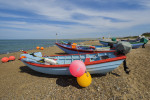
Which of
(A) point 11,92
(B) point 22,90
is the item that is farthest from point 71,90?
(A) point 11,92

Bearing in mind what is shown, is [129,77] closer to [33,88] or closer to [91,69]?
[91,69]

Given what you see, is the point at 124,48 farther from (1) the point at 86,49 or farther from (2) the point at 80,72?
(1) the point at 86,49

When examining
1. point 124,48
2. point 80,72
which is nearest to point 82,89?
point 80,72

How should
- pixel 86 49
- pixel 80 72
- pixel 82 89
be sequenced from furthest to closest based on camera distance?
pixel 86 49, pixel 82 89, pixel 80 72

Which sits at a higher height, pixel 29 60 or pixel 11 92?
pixel 29 60

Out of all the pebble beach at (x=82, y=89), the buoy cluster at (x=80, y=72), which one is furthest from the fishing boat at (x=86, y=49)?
the buoy cluster at (x=80, y=72)

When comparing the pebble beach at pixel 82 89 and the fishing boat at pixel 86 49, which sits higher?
the fishing boat at pixel 86 49

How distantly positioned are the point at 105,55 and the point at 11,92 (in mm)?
7283

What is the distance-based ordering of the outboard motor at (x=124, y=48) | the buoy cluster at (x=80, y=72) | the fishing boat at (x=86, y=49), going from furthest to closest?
1. the fishing boat at (x=86, y=49)
2. the outboard motor at (x=124, y=48)
3. the buoy cluster at (x=80, y=72)

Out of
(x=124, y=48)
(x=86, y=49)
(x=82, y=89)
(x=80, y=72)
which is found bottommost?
(x=82, y=89)

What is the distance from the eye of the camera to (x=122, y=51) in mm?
5965

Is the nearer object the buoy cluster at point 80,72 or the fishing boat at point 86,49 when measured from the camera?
the buoy cluster at point 80,72

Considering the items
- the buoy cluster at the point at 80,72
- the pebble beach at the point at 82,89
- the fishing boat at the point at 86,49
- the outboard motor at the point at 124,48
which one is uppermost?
the outboard motor at the point at 124,48

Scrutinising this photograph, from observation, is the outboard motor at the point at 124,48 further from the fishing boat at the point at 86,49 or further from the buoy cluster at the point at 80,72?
the fishing boat at the point at 86,49
